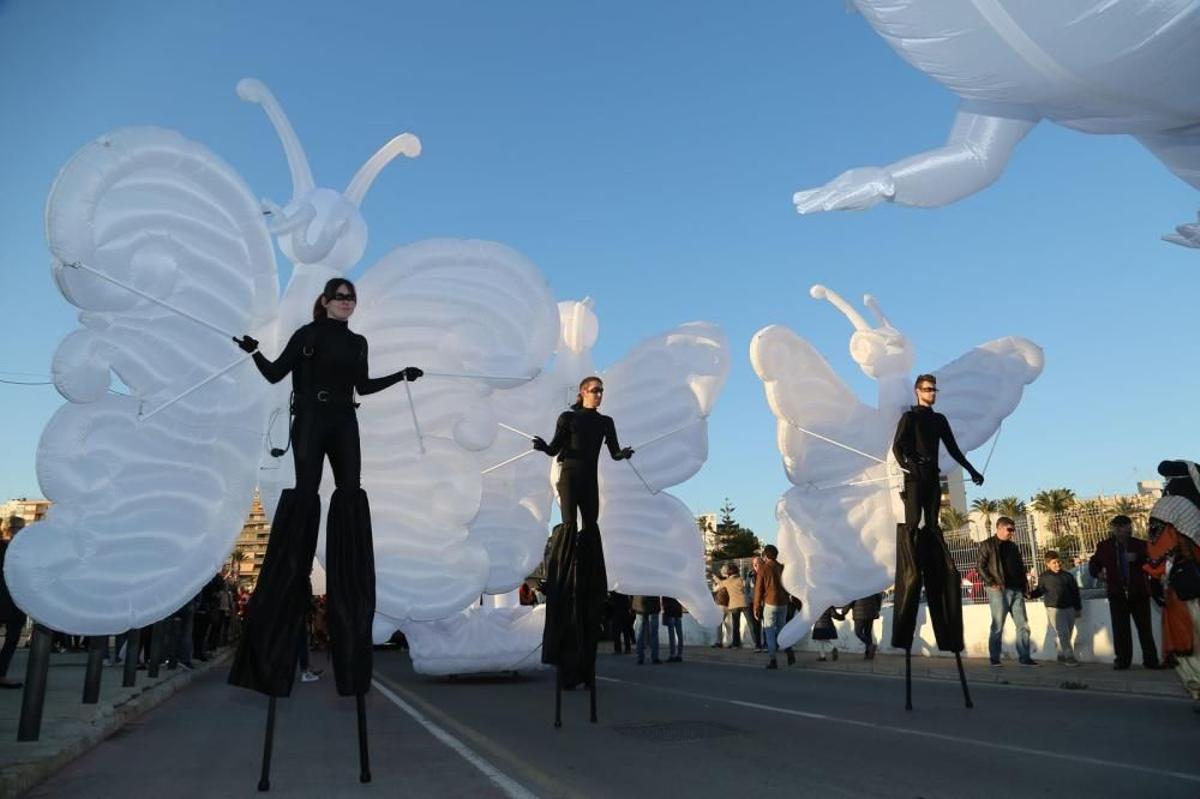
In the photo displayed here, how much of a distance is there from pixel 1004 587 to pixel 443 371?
28.9ft

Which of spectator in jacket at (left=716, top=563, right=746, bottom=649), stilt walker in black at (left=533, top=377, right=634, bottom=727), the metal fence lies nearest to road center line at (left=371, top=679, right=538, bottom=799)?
stilt walker in black at (left=533, top=377, right=634, bottom=727)

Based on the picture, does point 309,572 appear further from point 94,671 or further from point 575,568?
point 94,671

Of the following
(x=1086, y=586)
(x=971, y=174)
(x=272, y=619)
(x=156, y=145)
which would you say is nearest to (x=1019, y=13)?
(x=971, y=174)

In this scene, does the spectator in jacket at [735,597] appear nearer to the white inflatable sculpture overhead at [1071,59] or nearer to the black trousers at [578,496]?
the black trousers at [578,496]

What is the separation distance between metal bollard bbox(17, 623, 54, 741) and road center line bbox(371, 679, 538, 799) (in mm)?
2687

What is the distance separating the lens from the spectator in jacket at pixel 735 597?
19.7m

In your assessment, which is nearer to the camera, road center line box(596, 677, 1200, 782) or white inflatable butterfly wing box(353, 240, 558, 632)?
road center line box(596, 677, 1200, 782)

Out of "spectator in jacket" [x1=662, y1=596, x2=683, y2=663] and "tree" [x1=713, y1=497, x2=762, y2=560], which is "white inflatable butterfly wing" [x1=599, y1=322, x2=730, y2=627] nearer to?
"spectator in jacket" [x1=662, y1=596, x2=683, y2=663]

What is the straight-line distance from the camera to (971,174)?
12.8ft

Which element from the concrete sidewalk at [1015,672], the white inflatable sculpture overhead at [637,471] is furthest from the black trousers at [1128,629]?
the white inflatable sculpture overhead at [637,471]

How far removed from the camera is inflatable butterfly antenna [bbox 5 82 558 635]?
19.1ft

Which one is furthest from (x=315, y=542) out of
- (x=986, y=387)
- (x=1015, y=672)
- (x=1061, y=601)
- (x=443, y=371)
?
(x=1061, y=601)

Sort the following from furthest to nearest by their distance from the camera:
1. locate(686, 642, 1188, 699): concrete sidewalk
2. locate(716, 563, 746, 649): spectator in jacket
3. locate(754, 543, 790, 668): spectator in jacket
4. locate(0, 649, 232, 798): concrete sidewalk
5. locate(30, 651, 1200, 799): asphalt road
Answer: locate(716, 563, 746, 649): spectator in jacket
locate(754, 543, 790, 668): spectator in jacket
locate(686, 642, 1188, 699): concrete sidewalk
locate(0, 649, 232, 798): concrete sidewalk
locate(30, 651, 1200, 799): asphalt road

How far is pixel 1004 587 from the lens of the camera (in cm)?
1249
